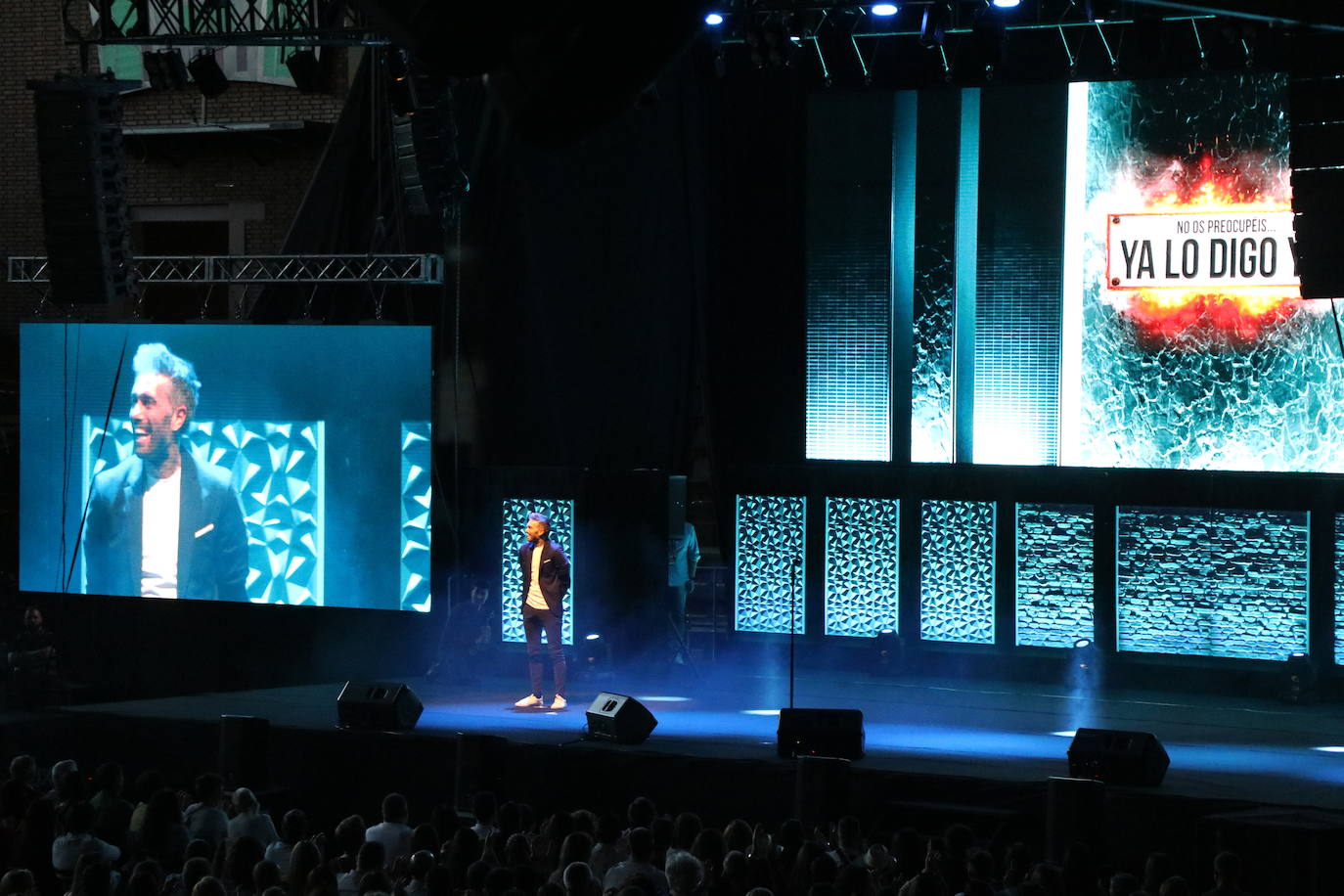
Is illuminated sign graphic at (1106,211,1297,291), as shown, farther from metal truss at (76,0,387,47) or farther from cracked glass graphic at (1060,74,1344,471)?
metal truss at (76,0,387,47)

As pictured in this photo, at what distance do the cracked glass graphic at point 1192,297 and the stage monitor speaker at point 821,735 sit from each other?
503 centimetres

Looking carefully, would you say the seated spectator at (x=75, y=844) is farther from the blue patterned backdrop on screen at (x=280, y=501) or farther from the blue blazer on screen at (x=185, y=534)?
the blue blazer on screen at (x=185, y=534)

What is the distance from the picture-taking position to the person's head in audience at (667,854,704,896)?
6027mm

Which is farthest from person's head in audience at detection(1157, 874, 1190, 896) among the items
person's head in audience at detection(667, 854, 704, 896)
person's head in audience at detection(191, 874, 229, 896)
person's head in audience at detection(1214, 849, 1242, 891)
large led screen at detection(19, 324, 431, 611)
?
large led screen at detection(19, 324, 431, 611)

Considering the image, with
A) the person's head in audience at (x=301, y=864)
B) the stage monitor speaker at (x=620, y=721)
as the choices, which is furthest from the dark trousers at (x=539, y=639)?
the person's head in audience at (x=301, y=864)

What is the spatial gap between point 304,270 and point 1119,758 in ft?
29.5

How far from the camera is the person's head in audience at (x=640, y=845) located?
6.79 m

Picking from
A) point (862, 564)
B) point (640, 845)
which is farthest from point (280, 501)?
point (640, 845)

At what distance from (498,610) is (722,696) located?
2.37 metres

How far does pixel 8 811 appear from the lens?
25.3 feet

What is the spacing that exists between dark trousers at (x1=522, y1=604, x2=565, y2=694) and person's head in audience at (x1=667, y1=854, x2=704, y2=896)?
19.4ft

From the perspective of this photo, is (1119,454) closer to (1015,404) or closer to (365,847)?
(1015,404)

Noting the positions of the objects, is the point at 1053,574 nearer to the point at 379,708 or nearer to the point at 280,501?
the point at 379,708

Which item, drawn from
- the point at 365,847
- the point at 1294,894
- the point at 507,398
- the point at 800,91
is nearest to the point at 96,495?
the point at 507,398
